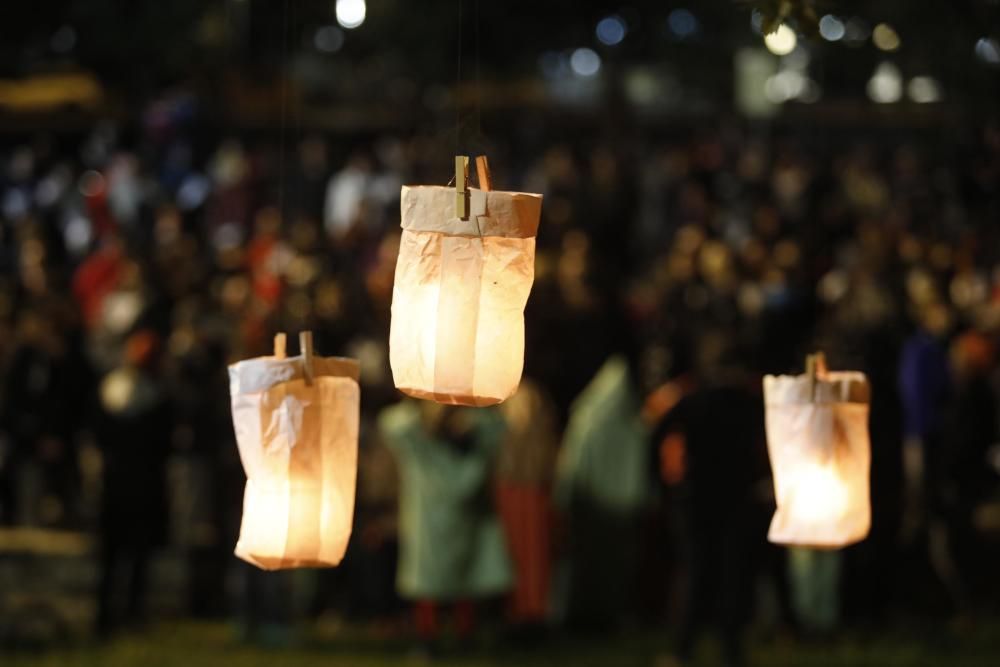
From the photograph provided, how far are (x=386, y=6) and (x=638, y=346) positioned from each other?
30.7ft

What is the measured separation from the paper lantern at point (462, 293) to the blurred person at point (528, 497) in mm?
7224

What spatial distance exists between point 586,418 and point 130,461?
3.08 m

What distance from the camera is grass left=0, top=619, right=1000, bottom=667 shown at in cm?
1167

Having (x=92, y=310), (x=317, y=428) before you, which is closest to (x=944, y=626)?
(x=92, y=310)

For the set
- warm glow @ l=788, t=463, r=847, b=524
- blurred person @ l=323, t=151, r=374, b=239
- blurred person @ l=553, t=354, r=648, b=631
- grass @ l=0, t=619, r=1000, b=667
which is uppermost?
blurred person @ l=323, t=151, r=374, b=239

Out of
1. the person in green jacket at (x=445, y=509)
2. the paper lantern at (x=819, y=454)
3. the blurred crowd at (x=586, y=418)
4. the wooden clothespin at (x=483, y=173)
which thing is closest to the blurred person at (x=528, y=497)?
the blurred crowd at (x=586, y=418)

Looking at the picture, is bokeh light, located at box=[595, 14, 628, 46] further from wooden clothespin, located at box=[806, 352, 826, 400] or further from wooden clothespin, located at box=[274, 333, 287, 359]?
wooden clothespin, located at box=[274, 333, 287, 359]

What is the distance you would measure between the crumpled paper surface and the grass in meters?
6.87

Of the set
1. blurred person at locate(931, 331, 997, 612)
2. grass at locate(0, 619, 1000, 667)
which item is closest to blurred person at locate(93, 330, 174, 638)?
grass at locate(0, 619, 1000, 667)

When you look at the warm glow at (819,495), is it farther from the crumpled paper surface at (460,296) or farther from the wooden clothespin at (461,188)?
the wooden clothespin at (461,188)

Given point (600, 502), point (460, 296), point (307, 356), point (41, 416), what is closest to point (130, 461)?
point (41, 416)

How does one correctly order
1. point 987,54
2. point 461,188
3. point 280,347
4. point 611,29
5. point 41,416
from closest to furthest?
point 461,188, point 280,347, point 987,54, point 41,416, point 611,29

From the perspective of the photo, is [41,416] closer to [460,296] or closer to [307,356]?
[307,356]

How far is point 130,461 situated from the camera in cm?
1221
